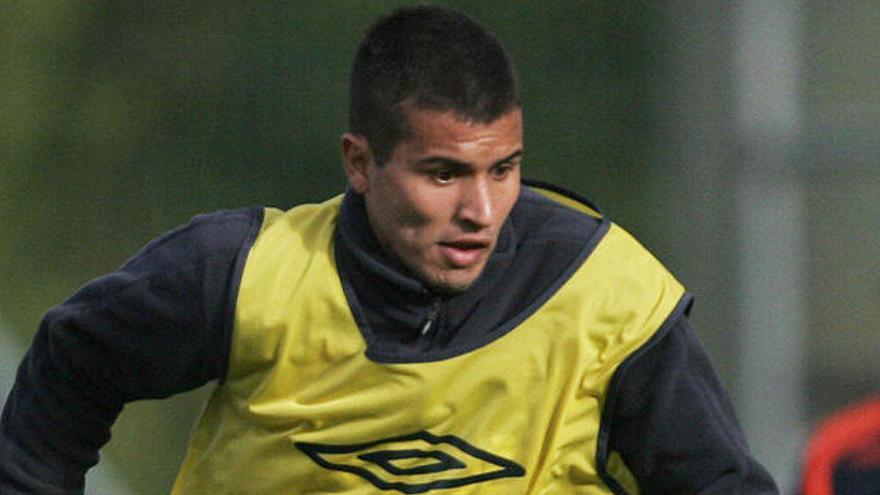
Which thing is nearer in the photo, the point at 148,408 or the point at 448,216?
the point at 448,216

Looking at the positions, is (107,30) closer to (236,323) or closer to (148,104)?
(148,104)

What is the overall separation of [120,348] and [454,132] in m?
0.66

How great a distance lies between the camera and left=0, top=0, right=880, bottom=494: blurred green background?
6.89 meters

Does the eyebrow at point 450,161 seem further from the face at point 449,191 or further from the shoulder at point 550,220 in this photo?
the shoulder at point 550,220

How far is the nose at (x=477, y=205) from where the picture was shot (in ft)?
12.1

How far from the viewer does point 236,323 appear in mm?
3820

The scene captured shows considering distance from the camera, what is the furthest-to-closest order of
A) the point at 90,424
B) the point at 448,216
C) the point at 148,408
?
the point at 148,408, the point at 90,424, the point at 448,216

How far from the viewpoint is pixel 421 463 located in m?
3.86

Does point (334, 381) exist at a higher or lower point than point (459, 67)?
lower

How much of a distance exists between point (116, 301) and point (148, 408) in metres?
3.76

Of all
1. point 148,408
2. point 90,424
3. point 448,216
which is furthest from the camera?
point 148,408

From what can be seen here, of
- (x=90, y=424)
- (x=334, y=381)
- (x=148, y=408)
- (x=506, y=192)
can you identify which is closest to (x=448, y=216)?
(x=506, y=192)

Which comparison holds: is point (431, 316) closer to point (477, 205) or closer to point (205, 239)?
point (477, 205)

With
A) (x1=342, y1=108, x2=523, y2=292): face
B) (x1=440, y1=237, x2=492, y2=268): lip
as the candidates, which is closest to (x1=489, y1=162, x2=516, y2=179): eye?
(x1=342, y1=108, x2=523, y2=292): face
